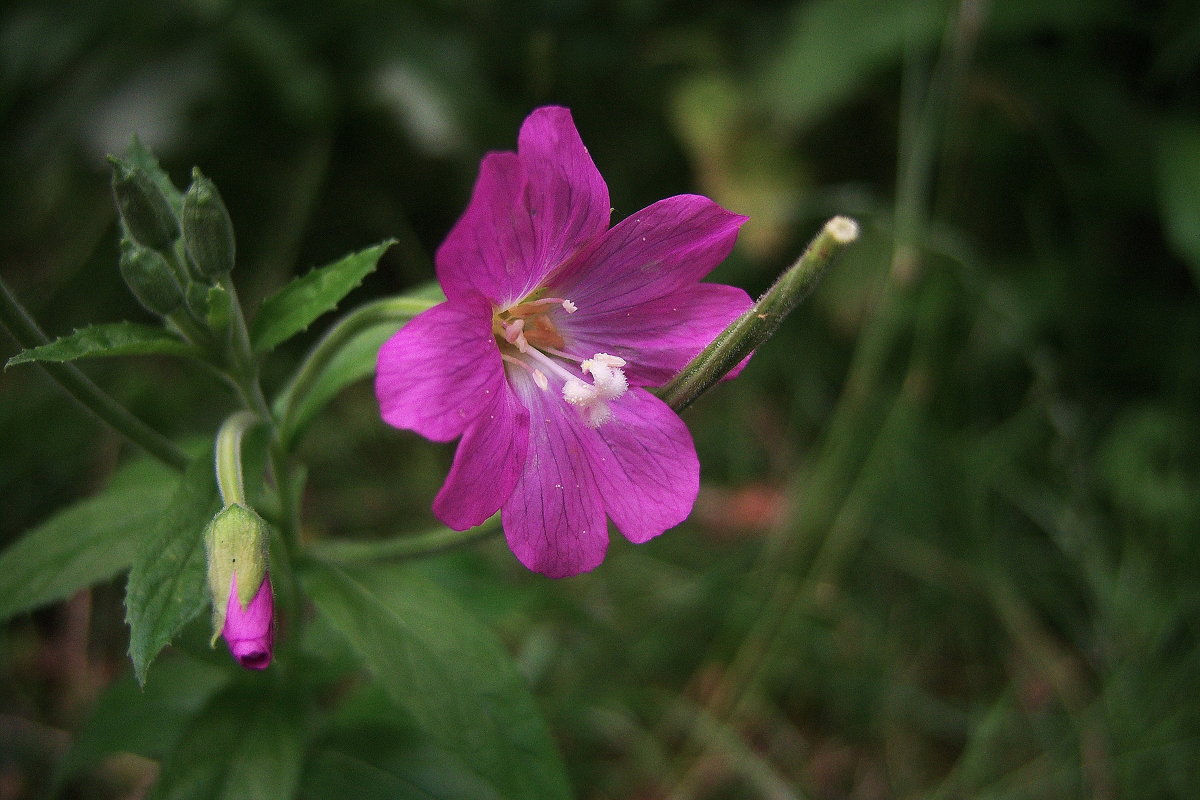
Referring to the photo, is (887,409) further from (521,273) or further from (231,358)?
(231,358)

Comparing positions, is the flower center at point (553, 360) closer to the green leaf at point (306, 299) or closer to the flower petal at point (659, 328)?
the flower petal at point (659, 328)

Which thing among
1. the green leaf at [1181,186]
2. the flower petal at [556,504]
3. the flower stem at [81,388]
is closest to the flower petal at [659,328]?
the flower petal at [556,504]

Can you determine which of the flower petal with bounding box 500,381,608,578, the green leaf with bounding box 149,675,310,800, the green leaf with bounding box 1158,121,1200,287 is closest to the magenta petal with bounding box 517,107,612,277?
the flower petal with bounding box 500,381,608,578

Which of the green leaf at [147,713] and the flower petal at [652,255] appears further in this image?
the green leaf at [147,713]

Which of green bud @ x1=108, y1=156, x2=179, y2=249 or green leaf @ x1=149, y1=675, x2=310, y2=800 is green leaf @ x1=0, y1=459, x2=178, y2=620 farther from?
green bud @ x1=108, y1=156, x2=179, y2=249

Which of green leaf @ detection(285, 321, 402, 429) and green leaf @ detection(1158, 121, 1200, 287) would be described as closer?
green leaf @ detection(285, 321, 402, 429)

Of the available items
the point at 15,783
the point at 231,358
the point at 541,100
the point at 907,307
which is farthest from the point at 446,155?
the point at 15,783
